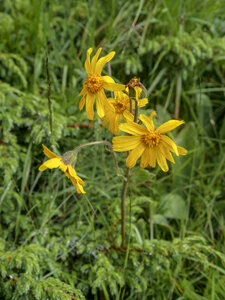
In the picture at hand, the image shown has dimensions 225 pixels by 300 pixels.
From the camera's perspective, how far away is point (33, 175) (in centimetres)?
197

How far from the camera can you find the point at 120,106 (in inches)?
53.7

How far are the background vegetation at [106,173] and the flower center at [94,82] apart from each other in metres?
0.45

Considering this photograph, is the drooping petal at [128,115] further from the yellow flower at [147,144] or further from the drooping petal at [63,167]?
the drooping petal at [63,167]

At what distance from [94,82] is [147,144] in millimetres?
295

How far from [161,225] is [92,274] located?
20.8 inches

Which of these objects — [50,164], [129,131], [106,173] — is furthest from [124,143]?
[106,173]

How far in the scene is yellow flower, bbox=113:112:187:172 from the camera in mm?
1247

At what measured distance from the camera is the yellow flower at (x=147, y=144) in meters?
1.25

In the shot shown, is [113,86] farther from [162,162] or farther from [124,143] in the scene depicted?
[162,162]

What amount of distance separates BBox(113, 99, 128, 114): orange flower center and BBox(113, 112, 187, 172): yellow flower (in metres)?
0.12

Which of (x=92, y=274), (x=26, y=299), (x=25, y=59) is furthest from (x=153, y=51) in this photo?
(x=26, y=299)

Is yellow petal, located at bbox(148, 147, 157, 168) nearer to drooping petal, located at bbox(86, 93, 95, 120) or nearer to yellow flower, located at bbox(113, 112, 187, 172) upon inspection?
yellow flower, located at bbox(113, 112, 187, 172)

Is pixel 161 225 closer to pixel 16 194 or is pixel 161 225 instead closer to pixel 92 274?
pixel 92 274

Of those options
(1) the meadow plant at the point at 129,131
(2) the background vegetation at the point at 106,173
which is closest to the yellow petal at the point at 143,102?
(1) the meadow plant at the point at 129,131
